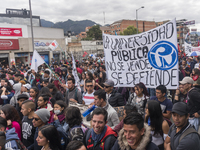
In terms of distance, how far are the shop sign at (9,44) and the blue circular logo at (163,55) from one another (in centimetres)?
2434

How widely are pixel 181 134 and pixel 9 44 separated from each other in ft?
87.0

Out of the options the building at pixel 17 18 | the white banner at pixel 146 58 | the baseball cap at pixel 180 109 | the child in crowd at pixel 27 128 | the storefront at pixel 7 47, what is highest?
the building at pixel 17 18

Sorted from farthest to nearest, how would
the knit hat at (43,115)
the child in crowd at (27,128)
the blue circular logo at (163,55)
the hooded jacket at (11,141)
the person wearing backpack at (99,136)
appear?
the blue circular logo at (163,55) → the child in crowd at (27,128) → the knit hat at (43,115) → the hooded jacket at (11,141) → the person wearing backpack at (99,136)

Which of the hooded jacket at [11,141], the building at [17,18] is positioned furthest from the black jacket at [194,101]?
the building at [17,18]

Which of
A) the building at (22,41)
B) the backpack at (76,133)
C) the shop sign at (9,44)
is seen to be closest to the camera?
the backpack at (76,133)

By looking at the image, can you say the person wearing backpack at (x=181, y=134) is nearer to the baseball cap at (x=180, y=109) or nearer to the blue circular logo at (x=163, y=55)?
the baseball cap at (x=180, y=109)

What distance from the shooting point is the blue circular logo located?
4.05 meters

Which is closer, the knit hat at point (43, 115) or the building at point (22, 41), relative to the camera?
the knit hat at point (43, 115)

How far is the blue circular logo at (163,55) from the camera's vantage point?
405 cm

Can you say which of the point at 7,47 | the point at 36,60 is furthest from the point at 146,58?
the point at 7,47

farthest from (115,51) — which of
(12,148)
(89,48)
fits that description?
A: (89,48)

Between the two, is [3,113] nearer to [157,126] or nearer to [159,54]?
[157,126]

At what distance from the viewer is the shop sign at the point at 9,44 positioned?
23.5m

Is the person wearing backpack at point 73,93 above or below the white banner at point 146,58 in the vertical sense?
below
